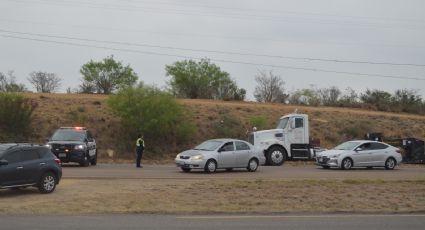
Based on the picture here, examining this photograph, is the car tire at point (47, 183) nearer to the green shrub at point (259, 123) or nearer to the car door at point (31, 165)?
the car door at point (31, 165)

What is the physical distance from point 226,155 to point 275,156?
7.64 metres

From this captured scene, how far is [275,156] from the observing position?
3547 cm

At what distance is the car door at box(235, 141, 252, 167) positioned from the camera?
28805 mm

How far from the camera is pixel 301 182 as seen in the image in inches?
878

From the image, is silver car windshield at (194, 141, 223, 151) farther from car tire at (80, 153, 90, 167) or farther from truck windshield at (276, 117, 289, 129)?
truck windshield at (276, 117, 289, 129)

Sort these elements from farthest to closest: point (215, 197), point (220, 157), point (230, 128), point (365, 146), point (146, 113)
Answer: point (230, 128) < point (146, 113) < point (365, 146) < point (220, 157) < point (215, 197)

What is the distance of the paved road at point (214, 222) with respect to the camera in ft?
41.2

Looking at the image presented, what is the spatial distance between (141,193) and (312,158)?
20.3 metres

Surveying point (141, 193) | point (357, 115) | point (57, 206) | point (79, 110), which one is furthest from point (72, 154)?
point (357, 115)

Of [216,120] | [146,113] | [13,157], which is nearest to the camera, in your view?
[13,157]

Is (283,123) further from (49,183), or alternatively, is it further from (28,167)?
(28,167)

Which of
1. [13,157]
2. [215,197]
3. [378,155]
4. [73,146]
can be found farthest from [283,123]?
[13,157]

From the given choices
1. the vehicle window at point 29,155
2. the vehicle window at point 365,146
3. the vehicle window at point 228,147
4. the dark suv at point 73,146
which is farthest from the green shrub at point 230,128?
the vehicle window at point 29,155

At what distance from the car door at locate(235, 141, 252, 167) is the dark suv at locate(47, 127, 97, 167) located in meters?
7.35
